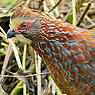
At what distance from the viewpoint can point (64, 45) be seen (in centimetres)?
199

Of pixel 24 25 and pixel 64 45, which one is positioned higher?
pixel 24 25

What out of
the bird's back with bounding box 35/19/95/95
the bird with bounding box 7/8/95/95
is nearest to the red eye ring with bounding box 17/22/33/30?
the bird with bounding box 7/8/95/95

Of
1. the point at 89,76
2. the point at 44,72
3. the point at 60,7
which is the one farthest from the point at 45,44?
the point at 60,7

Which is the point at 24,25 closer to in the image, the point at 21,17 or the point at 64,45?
the point at 21,17

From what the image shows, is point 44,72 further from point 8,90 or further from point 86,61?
point 86,61

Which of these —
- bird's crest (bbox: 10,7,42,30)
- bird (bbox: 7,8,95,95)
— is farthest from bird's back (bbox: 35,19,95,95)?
bird's crest (bbox: 10,7,42,30)

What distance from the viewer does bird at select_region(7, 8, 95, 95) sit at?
195cm

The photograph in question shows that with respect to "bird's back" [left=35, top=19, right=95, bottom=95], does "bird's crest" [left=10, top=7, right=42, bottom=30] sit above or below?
above

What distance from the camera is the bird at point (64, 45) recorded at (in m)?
1.95

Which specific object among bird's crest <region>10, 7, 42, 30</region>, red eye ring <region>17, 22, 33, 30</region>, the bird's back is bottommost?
the bird's back

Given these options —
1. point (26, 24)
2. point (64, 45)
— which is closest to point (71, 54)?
point (64, 45)

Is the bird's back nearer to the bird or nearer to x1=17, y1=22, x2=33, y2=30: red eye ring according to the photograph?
the bird

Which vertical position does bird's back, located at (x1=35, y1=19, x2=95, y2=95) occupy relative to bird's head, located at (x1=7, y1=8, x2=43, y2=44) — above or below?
below

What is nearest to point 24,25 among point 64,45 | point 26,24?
point 26,24
